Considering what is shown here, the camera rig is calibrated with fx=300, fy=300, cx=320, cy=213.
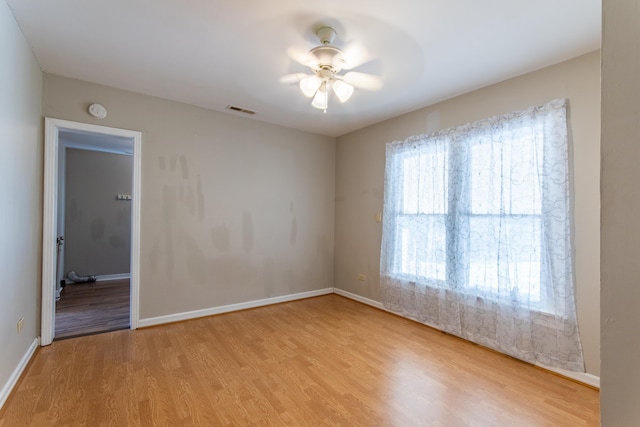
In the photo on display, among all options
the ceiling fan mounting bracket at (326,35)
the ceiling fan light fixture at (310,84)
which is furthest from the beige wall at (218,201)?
Result: the ceiling fan mounting bracket at (326,35)

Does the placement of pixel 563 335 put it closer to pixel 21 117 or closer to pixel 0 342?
pixel 0 342

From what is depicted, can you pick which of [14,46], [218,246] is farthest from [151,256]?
[14,46]

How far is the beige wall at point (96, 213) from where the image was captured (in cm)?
565

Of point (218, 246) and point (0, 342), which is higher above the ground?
point (218, 246)

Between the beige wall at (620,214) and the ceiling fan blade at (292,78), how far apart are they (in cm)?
249

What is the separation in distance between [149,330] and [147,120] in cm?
233

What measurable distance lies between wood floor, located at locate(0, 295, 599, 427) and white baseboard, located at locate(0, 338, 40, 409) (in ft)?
0.15

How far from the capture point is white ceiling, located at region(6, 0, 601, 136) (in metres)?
1.98

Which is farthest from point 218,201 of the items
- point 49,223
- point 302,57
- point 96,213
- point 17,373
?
point 96,213

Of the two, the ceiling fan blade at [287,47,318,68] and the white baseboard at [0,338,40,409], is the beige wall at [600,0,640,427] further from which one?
the white baseboard at [0,338,40,409]

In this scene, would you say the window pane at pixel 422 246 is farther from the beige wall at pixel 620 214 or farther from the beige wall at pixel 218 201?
the beige wall at pixel 620 214

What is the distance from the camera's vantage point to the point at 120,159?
6160 millimetres

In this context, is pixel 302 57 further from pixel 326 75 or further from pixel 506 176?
pixel 506 176

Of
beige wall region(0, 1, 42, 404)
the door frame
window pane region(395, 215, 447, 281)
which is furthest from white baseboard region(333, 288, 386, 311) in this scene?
beige wall region(0, 1, 42, 404)
